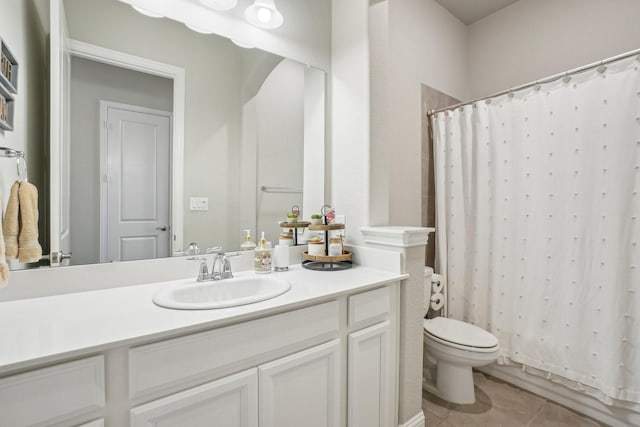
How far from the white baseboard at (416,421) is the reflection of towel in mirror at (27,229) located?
1698mm

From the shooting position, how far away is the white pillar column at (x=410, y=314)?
1.46 m

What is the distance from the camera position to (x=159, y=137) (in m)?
1.32

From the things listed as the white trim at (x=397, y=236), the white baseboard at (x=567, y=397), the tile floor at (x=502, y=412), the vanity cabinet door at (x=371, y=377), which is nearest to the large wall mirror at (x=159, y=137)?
the white trim at (x=397, y=236)

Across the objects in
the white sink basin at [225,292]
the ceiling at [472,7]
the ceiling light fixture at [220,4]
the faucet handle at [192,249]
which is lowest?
the white sink basin at [225,292]

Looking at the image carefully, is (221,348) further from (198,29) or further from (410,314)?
(198,29)

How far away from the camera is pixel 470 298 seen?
214cm

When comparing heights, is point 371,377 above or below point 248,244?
below

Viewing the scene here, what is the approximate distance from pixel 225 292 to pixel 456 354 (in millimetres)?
1357

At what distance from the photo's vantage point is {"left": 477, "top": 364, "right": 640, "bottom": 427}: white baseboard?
1.56 metres


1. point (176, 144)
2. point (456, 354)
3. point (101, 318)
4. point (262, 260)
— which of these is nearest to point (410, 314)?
point (456, 354)

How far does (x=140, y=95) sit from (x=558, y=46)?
2.73 meters

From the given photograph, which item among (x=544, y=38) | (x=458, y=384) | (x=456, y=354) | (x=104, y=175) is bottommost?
(x=458, y=384)

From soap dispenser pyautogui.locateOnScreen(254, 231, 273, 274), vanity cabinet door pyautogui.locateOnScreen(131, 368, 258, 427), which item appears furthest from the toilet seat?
vanity cabinet door pyautogui.locateOnScreen(131, 368, 258, 427)

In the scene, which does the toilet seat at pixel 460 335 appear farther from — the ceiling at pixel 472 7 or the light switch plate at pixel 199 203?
the ceiling at pixel 472 7
